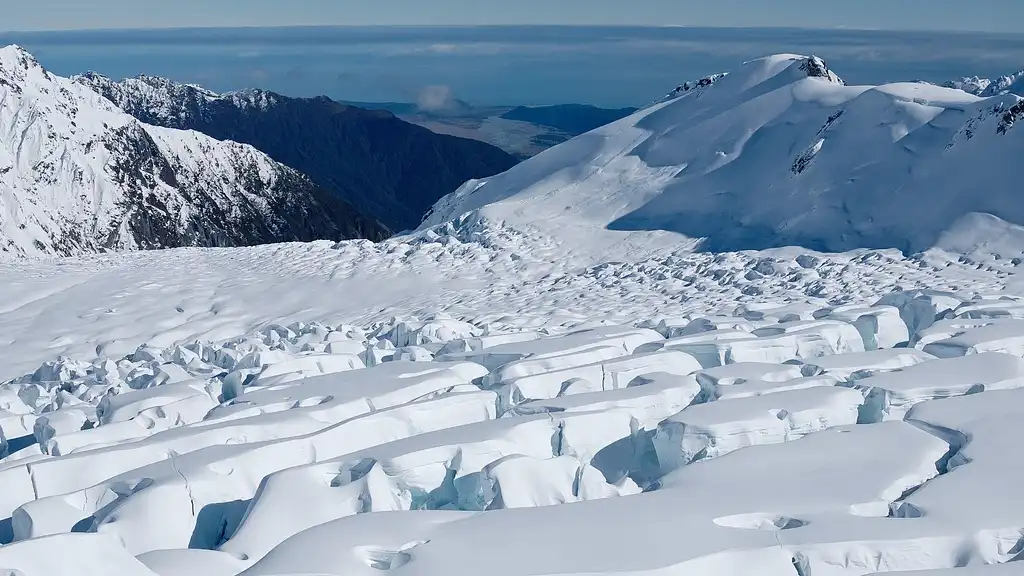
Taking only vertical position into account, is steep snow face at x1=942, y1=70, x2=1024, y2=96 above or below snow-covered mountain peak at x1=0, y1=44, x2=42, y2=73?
below

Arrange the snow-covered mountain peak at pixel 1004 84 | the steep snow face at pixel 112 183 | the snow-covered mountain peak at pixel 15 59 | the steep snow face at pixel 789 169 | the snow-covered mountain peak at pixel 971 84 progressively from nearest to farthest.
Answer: the steep snow face at pixel 789 169, the snow-covered mountain peak at pixel 1004 84, the snow-covered mountain peak at pixel 971 84, the steep snow face at pixel 112 183, the snow-covered mountain peak at pixel 15 59

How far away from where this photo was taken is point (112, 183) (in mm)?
122875

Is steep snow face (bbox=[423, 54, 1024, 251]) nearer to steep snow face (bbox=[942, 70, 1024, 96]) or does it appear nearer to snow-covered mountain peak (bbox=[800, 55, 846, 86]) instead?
snow-covered mountain peak (bbox=[800, 55, 846, 86])

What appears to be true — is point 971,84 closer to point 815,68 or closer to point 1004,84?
point 1004,84

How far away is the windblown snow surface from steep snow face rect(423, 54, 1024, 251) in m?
0.17

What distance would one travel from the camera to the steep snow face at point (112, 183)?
110000 millimetres

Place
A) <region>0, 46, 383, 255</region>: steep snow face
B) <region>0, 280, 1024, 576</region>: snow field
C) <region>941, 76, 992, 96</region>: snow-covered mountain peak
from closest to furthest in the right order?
<region>0, 280, 1024, 576</region>: snow field → <region>941, 76, 992, 96</region>: snow-covered mountain peak → <region>0, 46, 383, 255</region>: steep snow face

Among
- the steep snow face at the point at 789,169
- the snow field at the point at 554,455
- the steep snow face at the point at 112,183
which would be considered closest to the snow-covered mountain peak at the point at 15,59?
the steep snow face at the point at 112,183

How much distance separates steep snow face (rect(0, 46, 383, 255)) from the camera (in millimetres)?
110000

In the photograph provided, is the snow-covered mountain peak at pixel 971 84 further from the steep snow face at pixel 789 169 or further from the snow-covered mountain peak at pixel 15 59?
the snow-covered mountain peak at pixel 15 59

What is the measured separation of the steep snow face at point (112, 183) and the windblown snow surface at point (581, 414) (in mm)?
98050

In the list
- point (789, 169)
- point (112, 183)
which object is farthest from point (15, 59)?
point (789, 169)

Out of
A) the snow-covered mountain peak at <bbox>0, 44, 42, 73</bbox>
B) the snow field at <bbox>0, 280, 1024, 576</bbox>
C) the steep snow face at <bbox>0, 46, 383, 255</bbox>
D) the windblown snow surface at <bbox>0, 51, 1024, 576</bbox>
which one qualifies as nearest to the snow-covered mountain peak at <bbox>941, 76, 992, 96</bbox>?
the windblown snow surface at <bbox>0, 51, 1024, 576</bbox>

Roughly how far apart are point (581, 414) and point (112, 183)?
12739 cm
